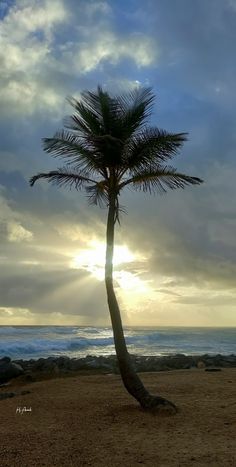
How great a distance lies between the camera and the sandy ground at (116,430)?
802 centimetres

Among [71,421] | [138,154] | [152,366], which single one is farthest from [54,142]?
[152,366]

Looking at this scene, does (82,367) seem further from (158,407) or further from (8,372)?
(158,407)

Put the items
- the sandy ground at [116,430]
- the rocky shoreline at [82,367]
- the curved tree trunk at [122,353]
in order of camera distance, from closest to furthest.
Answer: the sandy ground at [116,430]
the curved tree trunk at [122,353]
the rocky shoreline at [82,367]

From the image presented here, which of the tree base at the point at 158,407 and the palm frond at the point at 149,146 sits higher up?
the palm frond at the point at 149,146

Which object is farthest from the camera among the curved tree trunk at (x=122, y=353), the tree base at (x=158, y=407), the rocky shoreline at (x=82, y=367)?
the rocky shoreline at (x=82, y=367)

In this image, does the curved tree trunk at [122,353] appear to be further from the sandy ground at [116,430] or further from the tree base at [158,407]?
the sandy ground at [116,430]

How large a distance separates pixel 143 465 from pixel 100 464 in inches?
27.4

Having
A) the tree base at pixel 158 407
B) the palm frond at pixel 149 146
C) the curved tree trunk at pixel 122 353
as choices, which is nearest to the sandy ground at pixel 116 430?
the tree base at pixel 158 407

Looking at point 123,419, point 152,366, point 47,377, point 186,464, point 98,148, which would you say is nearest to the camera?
point 186,464

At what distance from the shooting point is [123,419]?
10.8 meters

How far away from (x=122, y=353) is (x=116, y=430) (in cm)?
211

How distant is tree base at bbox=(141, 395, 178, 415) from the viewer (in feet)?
36.1

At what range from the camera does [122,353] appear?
11.7 m

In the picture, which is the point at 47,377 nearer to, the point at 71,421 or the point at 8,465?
the point at 71,421
